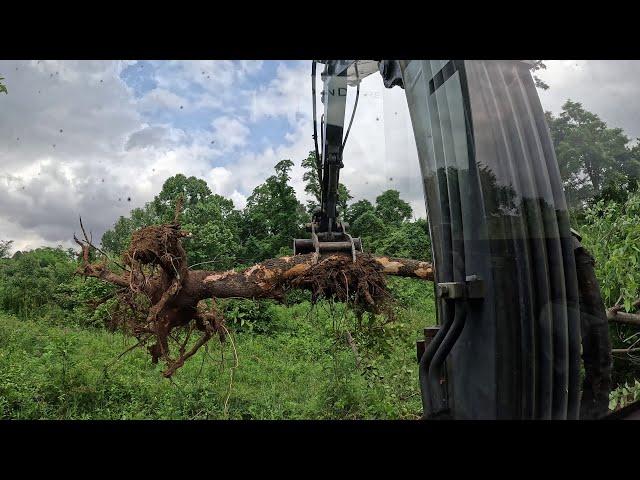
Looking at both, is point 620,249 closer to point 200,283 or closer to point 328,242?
point 328,242

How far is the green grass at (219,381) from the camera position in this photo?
536 centimetres

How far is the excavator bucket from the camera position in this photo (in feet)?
3.88

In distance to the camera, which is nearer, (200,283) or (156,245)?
(156,245)

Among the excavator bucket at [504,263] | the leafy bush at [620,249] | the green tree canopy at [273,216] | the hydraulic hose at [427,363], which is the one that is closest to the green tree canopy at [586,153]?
the excavator bucket at [504,263]

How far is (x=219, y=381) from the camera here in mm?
6656

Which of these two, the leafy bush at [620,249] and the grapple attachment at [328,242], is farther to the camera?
the grapple attachment at [328,242]

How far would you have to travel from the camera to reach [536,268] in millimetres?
1175

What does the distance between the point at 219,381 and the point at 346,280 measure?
392 centimetres

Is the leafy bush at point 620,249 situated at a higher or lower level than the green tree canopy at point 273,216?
lower

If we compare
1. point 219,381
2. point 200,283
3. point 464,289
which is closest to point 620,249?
point 464,289

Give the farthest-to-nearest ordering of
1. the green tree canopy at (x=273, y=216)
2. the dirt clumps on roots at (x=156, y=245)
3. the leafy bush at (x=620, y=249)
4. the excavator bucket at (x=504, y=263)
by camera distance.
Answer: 1. the green tree canopy at (x=273, y=216)
2. the dirt clumps on roots at (x=156, y=245)
3. the leafy bush at (x=620, y=249)
4. the excavator bucket at (x=504, y=263)

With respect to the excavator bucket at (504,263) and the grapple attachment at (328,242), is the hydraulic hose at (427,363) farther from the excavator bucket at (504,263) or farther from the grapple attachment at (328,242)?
the grapple attachment at (328,242)

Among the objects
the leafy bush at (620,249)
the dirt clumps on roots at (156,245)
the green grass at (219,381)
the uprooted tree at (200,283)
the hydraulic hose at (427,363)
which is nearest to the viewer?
the hydraulic hose at (427,363)

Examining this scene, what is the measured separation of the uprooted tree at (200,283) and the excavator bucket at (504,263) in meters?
2.14
